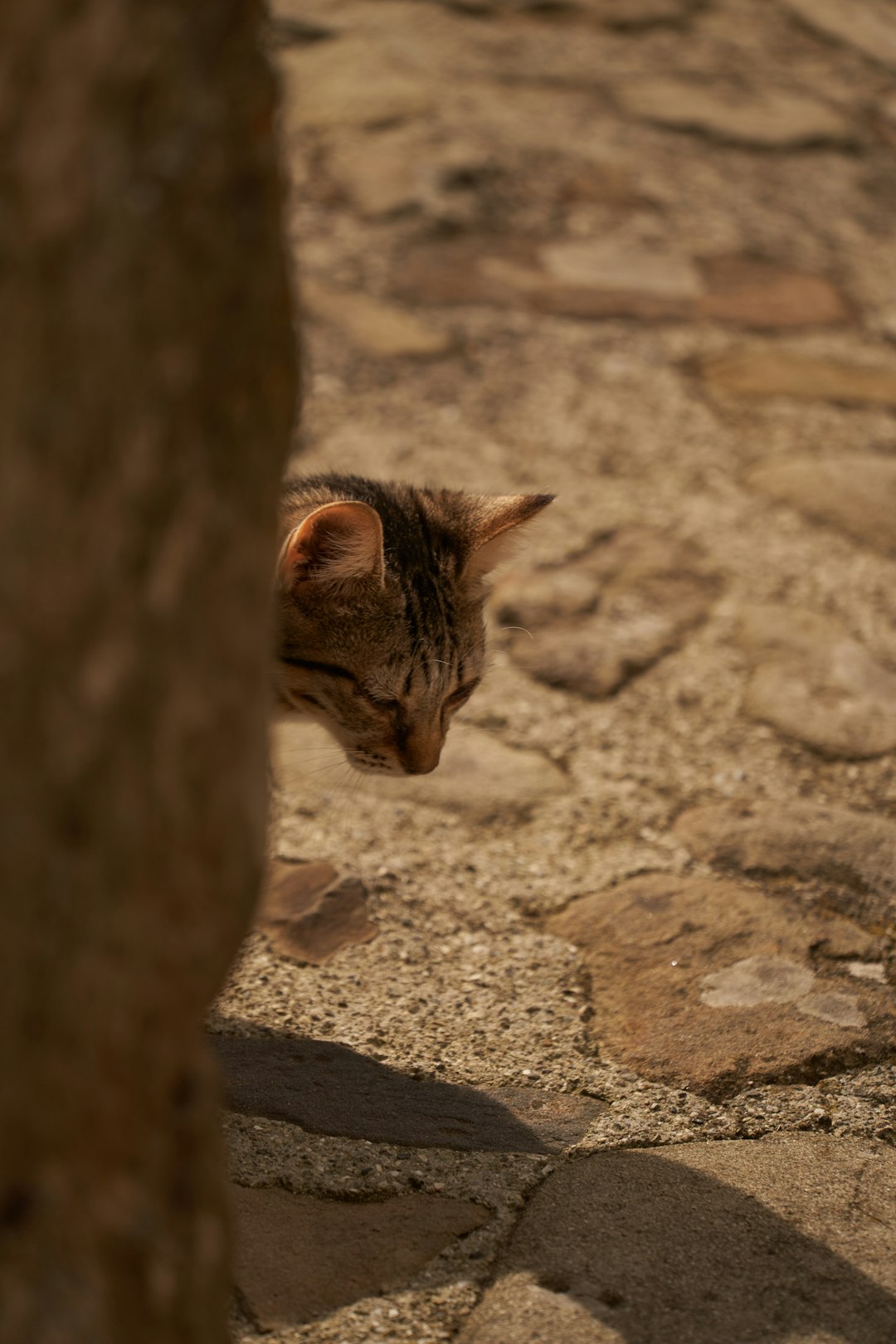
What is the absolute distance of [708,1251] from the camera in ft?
6.59

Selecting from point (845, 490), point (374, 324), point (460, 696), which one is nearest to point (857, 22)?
point (374, 324)

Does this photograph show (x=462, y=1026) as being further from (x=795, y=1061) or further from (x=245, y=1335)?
(x=245, y=1335)

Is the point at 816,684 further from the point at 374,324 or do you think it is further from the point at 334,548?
the point at 374,324

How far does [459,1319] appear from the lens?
6.15ft

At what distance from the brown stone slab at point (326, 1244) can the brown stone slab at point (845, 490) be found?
269 centimetres

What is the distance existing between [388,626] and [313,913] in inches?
24.5

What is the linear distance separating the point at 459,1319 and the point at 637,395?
3454mm

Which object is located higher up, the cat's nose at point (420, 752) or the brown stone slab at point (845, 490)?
the brown stone slab at point (845, 490)

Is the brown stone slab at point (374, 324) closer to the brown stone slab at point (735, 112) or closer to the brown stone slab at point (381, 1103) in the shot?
the brown stone slab at point (735, 112)

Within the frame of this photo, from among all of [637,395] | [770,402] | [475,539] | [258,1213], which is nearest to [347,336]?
[637,395]

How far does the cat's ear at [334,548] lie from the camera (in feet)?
8.67

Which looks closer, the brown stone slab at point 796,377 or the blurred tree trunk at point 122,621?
the blurred tree trunk at point 122,621

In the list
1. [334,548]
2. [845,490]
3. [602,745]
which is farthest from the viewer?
[845,490]

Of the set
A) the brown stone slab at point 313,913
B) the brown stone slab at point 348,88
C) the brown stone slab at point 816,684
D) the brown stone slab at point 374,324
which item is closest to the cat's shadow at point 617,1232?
the brown stone slab at point 313,913
